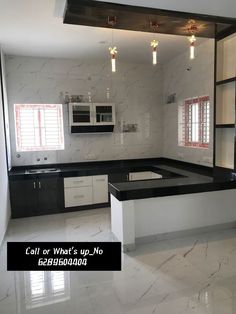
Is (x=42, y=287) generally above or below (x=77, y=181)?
below

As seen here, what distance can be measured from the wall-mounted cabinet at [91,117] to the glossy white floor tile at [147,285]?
2.21 m

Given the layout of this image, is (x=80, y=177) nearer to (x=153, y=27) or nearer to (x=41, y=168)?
(x=41, y=168)

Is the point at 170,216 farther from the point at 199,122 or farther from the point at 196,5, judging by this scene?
the point at 196,5

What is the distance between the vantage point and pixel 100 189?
15.2ft

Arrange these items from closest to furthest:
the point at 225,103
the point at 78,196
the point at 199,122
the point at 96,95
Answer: the point at 225,103, the point at 199,122, the point at 78,196, the point at 96,95

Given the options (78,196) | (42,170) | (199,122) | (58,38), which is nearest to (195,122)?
(199,122)

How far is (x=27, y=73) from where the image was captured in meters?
4.58

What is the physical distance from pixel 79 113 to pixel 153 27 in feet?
7.36

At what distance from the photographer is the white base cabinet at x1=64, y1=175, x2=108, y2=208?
4.46 metres

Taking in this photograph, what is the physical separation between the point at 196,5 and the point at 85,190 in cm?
325

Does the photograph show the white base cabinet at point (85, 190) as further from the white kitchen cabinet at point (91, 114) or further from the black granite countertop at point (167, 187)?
the black granite countertop at point (167, 187)

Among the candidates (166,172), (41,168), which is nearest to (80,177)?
(41,168)

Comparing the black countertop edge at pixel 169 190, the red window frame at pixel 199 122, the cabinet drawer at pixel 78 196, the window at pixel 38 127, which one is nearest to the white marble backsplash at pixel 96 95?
the window at pixel 38 127

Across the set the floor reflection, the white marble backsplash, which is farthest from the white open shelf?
the floor reflection
